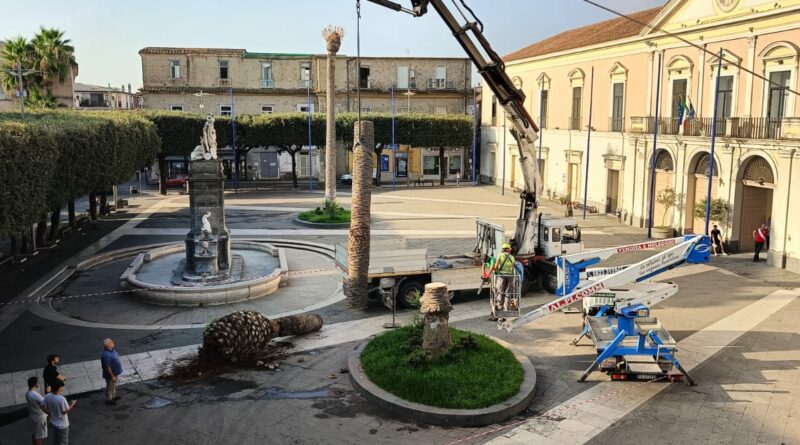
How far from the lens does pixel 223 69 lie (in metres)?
63.4

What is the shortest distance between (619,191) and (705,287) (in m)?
16.2

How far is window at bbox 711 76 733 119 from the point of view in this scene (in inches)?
1166

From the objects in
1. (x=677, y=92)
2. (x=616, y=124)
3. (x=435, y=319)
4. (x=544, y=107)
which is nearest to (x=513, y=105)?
(x=435, y=319)

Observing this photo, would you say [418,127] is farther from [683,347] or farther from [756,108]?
[683,347]

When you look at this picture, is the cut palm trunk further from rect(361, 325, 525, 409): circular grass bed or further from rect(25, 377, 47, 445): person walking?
rect(25, 377, 47, 445): person walking

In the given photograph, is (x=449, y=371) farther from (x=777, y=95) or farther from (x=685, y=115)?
(x=685, y=115)

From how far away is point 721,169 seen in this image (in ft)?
95.0

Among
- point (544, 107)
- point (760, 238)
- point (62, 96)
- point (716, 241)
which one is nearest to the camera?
point (760, 238)

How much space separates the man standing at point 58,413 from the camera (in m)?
10.9

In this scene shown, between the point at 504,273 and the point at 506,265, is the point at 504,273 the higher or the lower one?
the lower one

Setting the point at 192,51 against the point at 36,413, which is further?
the point at 192,51

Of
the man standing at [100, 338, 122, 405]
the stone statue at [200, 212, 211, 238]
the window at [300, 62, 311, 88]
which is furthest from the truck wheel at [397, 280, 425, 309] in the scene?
the window at [300, 62, 311, 88]

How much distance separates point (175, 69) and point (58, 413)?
185ft

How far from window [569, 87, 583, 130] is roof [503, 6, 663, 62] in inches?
116
